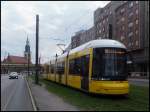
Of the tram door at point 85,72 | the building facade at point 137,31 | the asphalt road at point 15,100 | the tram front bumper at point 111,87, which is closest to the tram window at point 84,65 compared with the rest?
the tram door at point 85,72

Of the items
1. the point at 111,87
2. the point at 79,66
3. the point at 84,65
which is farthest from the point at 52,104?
the point at 79,66

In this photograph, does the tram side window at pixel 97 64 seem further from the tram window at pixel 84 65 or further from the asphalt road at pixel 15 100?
the asphalt road at pixel 15 100

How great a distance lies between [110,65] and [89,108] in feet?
17.9

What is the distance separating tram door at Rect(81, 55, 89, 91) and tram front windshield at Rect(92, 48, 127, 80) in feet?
3.80

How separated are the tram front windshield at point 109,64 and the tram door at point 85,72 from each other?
1159 millimetres

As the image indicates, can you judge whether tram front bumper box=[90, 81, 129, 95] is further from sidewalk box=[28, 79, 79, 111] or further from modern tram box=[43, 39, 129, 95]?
sidewalk box=[28, 79, 79, 111]

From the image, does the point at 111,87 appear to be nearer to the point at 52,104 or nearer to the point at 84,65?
the point at 84,65

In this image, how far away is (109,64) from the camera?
70.0ft

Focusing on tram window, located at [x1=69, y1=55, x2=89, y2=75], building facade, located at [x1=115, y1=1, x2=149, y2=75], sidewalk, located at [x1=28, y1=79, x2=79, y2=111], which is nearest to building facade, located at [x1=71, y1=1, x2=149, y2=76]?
building facade, located at [x1=115, y1=1, x2=149, y2=75]

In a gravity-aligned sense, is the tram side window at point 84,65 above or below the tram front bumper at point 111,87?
above

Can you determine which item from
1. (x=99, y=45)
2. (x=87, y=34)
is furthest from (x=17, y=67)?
(x=99, y=45)

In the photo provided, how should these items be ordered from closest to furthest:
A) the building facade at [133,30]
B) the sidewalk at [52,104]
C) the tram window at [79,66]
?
the sidewalk at [52,104] → the tram window at [79,66] → the building facade at [133,30]

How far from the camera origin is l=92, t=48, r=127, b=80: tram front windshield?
2116cm

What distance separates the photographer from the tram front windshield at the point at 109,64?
21156 mm
